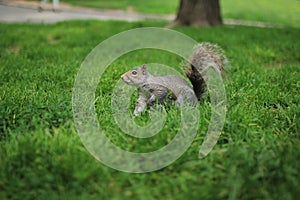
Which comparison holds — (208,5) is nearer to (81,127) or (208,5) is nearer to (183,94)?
(183,94)

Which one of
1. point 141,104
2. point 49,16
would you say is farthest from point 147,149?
point 49,16

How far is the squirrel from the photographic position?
2926mm

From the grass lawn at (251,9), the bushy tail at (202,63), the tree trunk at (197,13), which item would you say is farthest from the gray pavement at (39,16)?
the bushy tail at (202,63)

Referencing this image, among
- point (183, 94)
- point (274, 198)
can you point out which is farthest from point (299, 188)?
point (183, 94)

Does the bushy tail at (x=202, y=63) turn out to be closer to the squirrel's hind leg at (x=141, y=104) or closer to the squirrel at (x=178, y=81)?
the squirrel at (x=178, y=81)

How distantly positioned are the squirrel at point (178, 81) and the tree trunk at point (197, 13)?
670cm

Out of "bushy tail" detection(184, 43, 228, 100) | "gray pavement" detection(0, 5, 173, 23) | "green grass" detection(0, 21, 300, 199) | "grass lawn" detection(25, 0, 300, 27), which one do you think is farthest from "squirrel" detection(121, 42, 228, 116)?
"grass lawn" detection(25, 0, 300, 27)

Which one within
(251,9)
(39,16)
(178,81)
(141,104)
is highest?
(251,9)

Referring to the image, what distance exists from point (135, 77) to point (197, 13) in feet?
24.2

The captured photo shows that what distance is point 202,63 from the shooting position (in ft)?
10.2

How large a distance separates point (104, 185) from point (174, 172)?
478 mm

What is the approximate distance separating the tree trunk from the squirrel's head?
23.4ft

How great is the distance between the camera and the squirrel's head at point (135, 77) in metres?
2.89

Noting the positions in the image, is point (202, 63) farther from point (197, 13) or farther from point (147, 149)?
point (197, 13)
